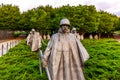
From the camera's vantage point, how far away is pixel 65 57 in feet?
31.8

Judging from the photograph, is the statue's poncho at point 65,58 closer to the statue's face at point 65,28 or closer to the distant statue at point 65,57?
the distant statue at point 65,57

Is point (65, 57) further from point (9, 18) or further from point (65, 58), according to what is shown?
point (9, 18)

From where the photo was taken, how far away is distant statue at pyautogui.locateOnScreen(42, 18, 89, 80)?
965 centimetres

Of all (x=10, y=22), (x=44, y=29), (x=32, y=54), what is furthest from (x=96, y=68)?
(x=10, y=22)

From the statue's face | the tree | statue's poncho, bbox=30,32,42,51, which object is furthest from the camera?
the tree

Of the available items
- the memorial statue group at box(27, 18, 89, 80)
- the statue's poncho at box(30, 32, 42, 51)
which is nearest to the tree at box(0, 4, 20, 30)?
the statue's poncho at box(30, 32, 42, 51)

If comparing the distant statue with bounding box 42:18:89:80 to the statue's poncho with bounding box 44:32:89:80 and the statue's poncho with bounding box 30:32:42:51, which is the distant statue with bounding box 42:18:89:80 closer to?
the statue's poncho with bounding box 44:32:89:80

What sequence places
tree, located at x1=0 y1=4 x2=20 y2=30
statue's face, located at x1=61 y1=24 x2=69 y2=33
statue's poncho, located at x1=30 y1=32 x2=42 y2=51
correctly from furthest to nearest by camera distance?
tree, located at x1=0 y1=4 x2=20 y2=30, statue's poncho, located at x1=30 y1=32 x2=42 y2=51, statue's face, located at x1=61 y1=24 x2=69 y2=33

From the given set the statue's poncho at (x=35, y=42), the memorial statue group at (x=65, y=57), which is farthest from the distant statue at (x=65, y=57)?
the statue's poncho at (x=35, y=42)

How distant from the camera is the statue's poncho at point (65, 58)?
31.7 feet

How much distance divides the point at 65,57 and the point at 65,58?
0.03m

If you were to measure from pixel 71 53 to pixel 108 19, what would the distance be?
70757 mm

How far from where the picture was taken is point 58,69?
9711 mm

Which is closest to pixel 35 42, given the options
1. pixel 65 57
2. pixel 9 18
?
pixel 65 57
